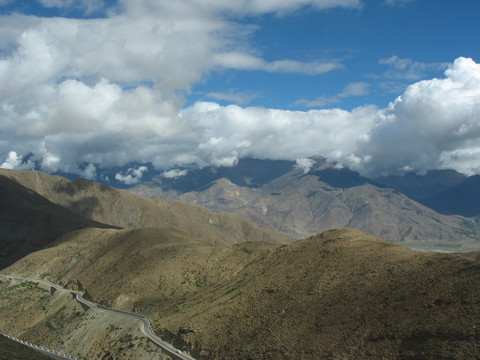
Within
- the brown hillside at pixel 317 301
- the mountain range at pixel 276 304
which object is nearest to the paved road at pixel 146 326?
the mountain range at pixel 276 304

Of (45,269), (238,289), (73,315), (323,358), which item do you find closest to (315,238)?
(238,289)

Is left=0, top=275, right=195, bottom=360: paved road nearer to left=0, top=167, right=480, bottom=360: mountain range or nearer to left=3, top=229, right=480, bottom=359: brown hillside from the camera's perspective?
left=0, top=167, right=480, bottom=360: mountain range

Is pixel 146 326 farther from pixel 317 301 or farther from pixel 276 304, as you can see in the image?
pixel 317 301

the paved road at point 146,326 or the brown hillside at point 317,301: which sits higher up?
the brown hillside at point 317,301

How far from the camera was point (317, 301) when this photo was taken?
6262 centimetres

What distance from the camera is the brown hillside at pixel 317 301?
48.4m

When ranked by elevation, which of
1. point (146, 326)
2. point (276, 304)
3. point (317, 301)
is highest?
point (317, 301)

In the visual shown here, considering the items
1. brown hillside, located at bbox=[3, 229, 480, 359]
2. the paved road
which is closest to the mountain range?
brown hillside, located at bbox=[3, 229, 480, 359]

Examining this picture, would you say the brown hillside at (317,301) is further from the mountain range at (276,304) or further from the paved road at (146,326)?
the paved road at (146,326)

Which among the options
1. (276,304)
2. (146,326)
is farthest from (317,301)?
(146,326)

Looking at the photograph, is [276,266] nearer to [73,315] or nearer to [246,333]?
[246,333]

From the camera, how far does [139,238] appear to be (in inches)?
5817

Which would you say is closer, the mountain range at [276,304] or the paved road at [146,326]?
the mountain range at [276,304]

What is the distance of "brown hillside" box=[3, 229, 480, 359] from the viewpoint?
48375mm
